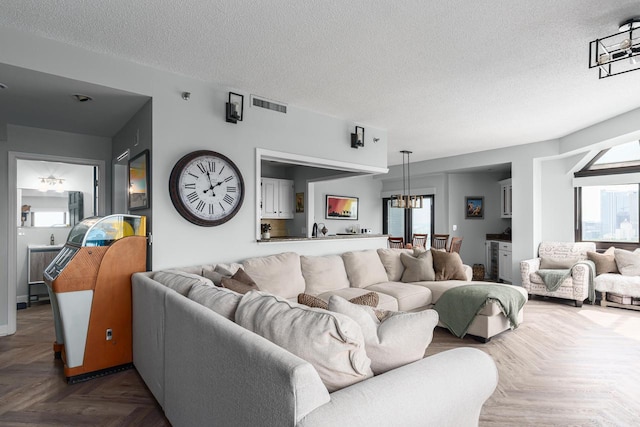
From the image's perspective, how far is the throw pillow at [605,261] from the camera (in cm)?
526

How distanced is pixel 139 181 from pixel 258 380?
9.23 ft

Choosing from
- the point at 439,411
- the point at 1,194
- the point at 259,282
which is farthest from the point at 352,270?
the point at 1,194

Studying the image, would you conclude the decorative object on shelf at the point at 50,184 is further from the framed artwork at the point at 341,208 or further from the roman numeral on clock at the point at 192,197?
the framed artwork at the point at 341,208

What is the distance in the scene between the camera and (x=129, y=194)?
145 inches

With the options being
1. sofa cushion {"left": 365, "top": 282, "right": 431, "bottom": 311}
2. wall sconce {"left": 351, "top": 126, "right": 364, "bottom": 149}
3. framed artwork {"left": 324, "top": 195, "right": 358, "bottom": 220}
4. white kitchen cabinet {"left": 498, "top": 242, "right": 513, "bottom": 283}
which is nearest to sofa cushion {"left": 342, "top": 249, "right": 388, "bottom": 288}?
sofa cushion {"left": 365, "top": 282, "right": 431, "bottom": 311}

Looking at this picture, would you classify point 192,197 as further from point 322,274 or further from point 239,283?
point 322,274

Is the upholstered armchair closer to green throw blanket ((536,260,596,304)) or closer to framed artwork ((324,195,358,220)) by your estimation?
green throw blanket ((536,260,596,304))

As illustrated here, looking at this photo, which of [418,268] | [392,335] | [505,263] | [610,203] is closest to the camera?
[392,335]

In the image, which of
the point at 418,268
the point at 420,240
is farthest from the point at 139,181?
the point at 420,240

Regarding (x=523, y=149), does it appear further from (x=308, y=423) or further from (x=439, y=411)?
(x=308, y=423)

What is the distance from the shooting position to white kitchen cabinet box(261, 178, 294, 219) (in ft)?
22.6

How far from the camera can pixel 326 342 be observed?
123cm

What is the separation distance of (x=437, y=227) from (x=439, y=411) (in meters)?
7.14

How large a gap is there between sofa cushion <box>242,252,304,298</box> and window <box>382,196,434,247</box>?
5354 millimetres
